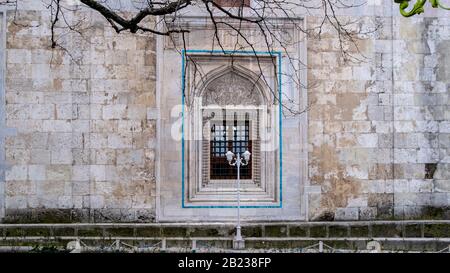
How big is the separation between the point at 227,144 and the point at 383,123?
3265 mm

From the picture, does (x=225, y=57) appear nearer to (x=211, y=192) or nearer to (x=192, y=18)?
(x=192, y=18)

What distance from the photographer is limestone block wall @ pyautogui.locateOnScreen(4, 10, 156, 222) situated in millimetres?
9945

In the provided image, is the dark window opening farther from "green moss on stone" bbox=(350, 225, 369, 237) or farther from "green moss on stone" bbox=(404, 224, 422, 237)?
"green moss on stone" bbox=(404, 224, 422, 237)

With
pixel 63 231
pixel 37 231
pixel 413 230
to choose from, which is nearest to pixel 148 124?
pixel 63 231

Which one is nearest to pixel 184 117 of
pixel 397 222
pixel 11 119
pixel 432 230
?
pixel 11 119

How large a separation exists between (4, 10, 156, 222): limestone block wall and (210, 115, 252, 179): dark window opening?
1.30 meters

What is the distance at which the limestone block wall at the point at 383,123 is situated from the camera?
10312 mm

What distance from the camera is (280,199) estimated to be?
406 inches

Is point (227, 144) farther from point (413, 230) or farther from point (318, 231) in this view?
point (413, 230)

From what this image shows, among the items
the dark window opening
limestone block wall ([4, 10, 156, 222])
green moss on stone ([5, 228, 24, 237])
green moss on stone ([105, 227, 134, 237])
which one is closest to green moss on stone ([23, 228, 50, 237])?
green moss on stone ([5, 228, 24, 237])

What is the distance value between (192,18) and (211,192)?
11.8 feet

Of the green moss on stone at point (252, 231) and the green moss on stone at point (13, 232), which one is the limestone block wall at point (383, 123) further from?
the green moss on stone at point (13, 232)

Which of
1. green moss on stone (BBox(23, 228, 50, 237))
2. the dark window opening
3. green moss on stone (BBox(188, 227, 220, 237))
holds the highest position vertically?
the dark window opening

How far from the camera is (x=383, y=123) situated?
10391 millimetres
